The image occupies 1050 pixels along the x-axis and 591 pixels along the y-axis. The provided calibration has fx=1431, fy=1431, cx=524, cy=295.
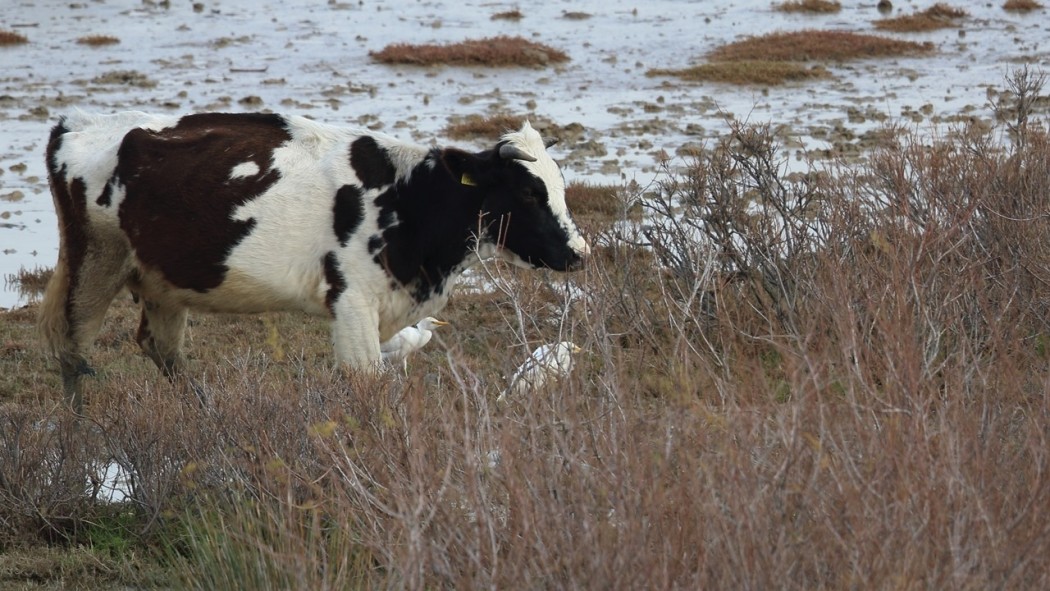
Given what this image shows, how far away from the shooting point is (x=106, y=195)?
6.64 meters

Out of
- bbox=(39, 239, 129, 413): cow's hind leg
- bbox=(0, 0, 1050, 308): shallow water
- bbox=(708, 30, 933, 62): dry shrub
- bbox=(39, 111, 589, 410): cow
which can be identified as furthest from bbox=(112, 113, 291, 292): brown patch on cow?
bbox=(708, 30, 933, 62): dry shrub

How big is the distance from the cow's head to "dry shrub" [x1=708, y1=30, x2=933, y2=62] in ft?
43.6

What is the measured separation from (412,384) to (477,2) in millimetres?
21871

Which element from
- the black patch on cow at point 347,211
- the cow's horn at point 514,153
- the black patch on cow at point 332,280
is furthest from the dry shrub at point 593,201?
the black patch on cow at point 332,280

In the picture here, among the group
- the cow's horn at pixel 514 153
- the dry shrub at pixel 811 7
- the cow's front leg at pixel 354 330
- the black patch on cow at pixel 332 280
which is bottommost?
the dry shrub at pixel 811 7

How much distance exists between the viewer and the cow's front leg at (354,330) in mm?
6426

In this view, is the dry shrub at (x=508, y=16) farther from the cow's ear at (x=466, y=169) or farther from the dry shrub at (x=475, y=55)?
the cow's ear at (x=466, y=169)

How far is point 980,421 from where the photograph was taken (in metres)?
3.90

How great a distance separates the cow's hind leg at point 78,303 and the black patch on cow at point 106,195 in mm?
189

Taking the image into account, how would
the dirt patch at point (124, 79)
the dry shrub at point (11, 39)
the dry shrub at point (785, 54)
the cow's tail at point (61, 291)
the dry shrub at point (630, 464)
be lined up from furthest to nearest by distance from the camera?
the dry shrub at point (11, 39) → the dry shrub at point (785, 54) → the dirt patch at point (124, 79) → the cow's tail at point (61, 291) → the dry shrub at point (630, 464)

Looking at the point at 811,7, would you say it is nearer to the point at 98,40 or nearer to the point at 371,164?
the point at 98,40

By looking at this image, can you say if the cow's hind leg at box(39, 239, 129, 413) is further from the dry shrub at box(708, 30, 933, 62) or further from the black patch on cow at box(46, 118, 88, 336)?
the dry shrub at box(708, 30, 933, 62)

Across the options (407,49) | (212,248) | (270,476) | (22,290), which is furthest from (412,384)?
(407,49)

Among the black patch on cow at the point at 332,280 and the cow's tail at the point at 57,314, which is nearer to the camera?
the black patch on cow at the point at 332,280
